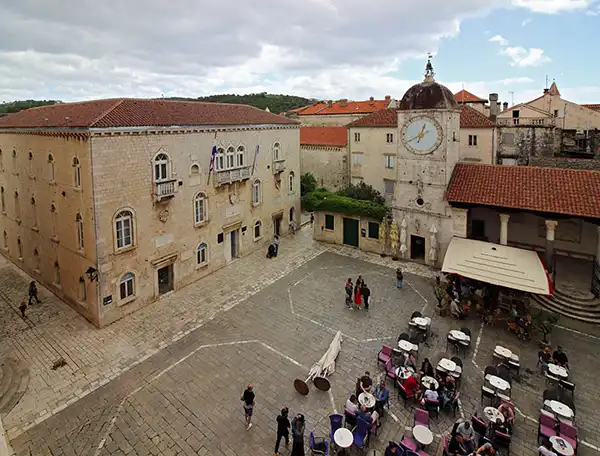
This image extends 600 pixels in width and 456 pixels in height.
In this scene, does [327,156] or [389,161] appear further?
[327,156]

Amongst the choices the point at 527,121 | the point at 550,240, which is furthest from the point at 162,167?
the point at 527,121

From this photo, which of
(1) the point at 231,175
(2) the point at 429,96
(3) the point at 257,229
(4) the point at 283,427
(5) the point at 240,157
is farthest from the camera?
(3) the point at 257,229

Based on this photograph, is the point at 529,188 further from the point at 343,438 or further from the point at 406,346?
the point at 343,438

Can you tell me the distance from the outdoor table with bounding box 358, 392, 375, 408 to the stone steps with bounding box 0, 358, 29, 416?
42.8ft

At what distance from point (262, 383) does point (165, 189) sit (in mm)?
12470

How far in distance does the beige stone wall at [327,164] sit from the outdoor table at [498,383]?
90.4 ft

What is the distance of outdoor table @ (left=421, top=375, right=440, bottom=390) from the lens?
14.1 metres

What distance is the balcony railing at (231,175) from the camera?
2632 cm

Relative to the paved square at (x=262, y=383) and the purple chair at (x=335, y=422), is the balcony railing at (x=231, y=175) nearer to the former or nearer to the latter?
the paved square at (x=262, y=383)

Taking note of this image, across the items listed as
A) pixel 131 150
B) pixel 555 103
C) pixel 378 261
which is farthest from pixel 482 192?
pixel 555 103

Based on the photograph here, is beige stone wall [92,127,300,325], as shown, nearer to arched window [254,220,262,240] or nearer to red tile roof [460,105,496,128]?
arched window [254,220,262,240]

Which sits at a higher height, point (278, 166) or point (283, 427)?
point (278, 166)

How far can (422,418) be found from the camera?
12930 millimetres

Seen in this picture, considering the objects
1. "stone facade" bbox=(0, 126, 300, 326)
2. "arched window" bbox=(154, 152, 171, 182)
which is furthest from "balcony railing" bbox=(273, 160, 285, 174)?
"arched window" bbox=(154, 152, 171, 182)
